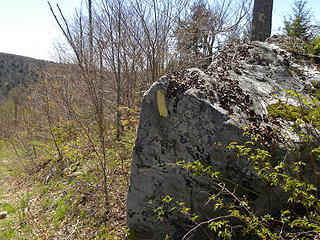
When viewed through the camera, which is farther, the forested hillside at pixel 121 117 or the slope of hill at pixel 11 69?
the slope of hill at pixel 11 69

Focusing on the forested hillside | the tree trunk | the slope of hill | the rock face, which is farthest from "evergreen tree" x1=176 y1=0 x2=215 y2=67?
the slope of hill

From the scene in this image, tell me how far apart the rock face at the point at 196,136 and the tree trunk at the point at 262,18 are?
222cm

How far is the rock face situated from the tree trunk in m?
2.22

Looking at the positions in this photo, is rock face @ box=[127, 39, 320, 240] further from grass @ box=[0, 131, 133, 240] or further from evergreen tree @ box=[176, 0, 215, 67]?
evergreen tree @ box=[176, 0, 215, 67]

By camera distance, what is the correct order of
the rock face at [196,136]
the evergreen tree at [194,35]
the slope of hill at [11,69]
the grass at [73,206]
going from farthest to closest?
the slope of hill at [11,69] → the evergreen tree at [194,35] → the grass at [73,206] → the rock face at [196,136]

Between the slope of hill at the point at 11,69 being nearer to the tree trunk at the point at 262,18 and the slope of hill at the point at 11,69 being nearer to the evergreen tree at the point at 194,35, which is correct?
the evergreen tree at the point at 194,35

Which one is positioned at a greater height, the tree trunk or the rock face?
the tree trunk

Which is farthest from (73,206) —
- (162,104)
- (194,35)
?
(194,35)

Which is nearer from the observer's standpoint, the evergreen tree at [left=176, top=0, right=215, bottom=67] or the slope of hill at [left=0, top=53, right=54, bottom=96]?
the evergreen tree at [left=176, top=0, right=215, bottom=67]

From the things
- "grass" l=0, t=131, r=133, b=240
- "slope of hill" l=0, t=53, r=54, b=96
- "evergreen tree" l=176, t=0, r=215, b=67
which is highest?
"slope of hill" l=0, t=53, r=54, b=96

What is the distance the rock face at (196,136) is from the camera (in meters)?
2.19

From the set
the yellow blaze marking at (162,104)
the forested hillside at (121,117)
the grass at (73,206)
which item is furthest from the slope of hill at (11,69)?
the yellow blaze marking at (162,104)

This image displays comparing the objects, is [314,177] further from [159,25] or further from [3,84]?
[3,84]

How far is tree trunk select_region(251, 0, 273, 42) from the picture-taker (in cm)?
470
